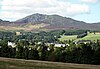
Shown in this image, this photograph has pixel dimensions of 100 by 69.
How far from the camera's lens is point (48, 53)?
320 ft

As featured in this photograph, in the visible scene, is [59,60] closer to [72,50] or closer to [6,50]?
[72,50]

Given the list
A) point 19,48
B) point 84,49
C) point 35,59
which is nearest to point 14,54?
point 19,48

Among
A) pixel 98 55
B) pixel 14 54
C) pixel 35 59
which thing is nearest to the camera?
pixel 98 55

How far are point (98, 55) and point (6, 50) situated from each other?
113 ft

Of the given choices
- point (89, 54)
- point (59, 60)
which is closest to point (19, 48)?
point (59, 60)

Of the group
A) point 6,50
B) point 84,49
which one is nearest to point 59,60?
point 84,49

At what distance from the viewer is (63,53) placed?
9431 centimetres

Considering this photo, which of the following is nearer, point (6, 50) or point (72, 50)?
point (72, 50)

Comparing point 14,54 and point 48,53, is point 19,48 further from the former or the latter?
point 48,53

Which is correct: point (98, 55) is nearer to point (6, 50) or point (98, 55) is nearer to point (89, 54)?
point (89, 54)

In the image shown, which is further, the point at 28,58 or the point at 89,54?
the point at 28,58

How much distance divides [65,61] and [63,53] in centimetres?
341

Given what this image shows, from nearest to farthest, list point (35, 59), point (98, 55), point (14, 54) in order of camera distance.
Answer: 1. point (98, 55)
2. point (35, 59)
3. point (14, 54)

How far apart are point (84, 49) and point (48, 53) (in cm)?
1168
